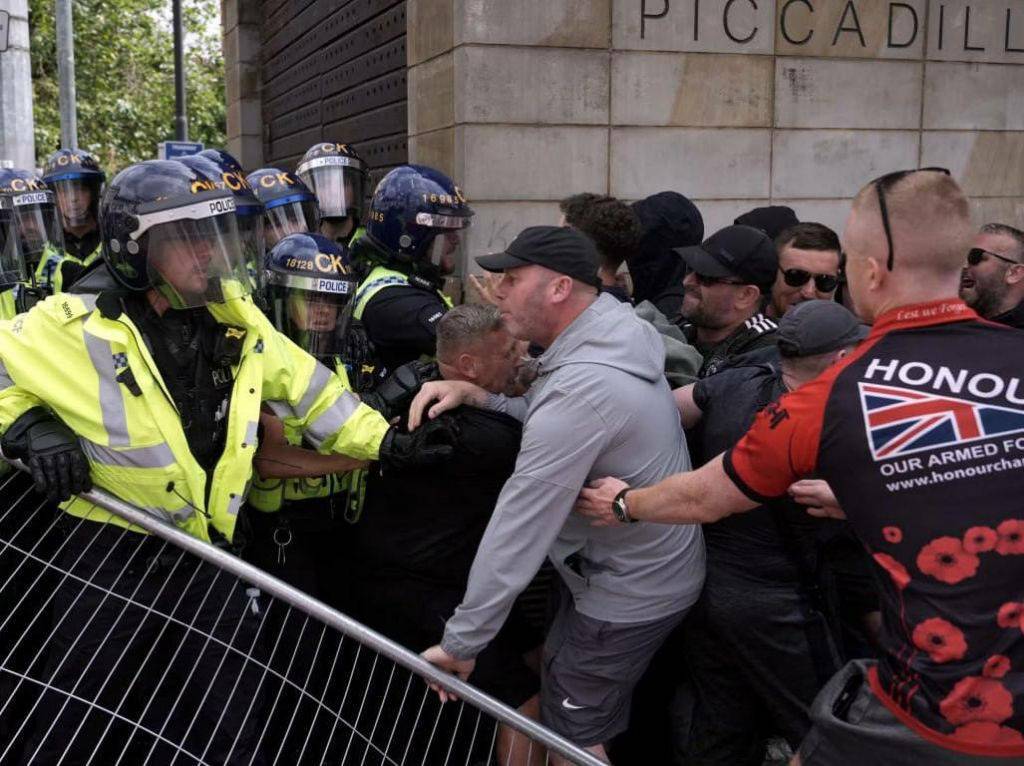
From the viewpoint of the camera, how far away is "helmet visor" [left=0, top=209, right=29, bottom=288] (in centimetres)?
534

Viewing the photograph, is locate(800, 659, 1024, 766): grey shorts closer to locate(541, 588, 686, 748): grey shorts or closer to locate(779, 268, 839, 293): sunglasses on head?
locate(541, 588, 686, 748): grey shorts

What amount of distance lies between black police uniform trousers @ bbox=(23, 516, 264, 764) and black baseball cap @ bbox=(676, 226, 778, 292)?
199 centimetres

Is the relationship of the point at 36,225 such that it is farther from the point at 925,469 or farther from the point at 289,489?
the point at 925,469

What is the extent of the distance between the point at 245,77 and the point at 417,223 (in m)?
9.36

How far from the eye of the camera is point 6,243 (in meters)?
5.59

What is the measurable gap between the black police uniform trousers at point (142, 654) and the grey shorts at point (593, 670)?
0.88 m

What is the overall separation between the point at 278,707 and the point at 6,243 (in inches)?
147

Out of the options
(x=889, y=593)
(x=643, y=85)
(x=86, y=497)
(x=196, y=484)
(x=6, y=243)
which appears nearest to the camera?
(x=889, y=593)

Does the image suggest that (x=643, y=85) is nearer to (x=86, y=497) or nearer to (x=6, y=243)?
(x=6, y=243)

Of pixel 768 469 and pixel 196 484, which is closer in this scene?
pixel 768 469

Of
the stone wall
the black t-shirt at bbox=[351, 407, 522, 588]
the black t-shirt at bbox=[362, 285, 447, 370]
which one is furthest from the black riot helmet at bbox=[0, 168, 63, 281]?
the black t-shirt at bbox=[351, 407, 522, 588]

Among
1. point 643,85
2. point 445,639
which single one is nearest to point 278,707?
point 445,639

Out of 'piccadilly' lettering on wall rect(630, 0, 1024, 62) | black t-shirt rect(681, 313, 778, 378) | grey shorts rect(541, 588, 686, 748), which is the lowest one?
grey shorts rect(541, 588, 686, 748)

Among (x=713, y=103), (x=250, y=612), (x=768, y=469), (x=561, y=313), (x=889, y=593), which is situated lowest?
(x=250, y=612)
